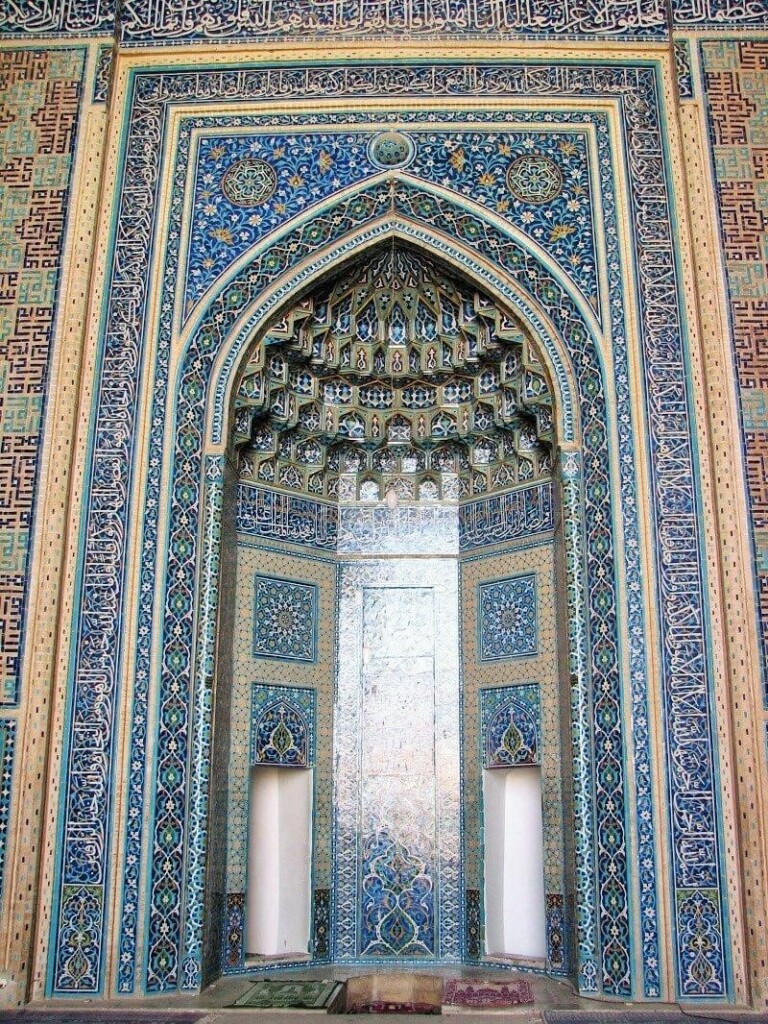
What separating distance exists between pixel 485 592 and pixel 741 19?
3979 millimetres

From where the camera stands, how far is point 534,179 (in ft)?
22.7

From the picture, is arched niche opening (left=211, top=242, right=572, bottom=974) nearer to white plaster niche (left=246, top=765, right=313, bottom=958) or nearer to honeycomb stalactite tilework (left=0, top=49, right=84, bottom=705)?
white plaster niche (left=246, top=765, right=313, bottom=958)

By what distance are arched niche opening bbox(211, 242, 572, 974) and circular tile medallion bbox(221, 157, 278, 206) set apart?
2.18ft

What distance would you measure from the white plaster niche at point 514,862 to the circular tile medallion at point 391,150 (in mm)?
3891

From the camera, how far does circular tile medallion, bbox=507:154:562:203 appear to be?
6875mm

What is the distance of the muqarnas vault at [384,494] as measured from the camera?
19.1 ft

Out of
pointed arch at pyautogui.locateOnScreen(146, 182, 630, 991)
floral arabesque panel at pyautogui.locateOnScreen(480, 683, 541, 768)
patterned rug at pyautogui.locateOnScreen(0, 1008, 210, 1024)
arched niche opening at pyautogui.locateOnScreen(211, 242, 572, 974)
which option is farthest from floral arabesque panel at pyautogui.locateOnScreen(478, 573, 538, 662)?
patterned rug at pyautogui.locateOnScreen(0, 1008, 210, 1024)

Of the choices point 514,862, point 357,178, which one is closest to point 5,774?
point 514,862

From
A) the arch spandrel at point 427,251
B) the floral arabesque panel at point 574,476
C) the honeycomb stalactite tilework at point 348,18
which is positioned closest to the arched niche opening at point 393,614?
the arch spandrel at point 427,251

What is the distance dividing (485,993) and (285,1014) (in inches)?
46.3

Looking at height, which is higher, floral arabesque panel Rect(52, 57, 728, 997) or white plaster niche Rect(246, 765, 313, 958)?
floral arabesque panel Rect(52, 57, 728, 997)

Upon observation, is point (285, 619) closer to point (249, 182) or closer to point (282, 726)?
point (282, 726)

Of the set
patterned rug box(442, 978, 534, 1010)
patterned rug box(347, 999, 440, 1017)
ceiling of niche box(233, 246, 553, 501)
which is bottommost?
patterned rug box(347, 999, 440, 1017)

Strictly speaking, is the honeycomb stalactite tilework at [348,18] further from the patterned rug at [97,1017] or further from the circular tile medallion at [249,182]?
the patterned rug at [97,1017]
